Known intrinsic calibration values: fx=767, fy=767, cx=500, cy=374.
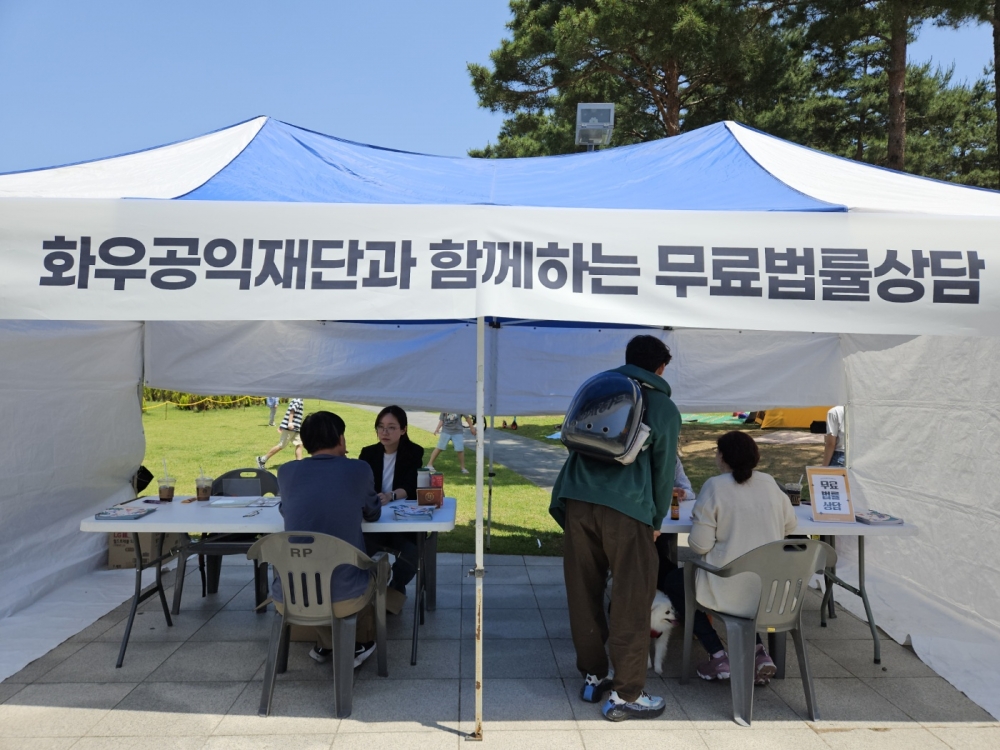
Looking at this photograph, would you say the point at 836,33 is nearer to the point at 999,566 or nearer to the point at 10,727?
the point at 999,566

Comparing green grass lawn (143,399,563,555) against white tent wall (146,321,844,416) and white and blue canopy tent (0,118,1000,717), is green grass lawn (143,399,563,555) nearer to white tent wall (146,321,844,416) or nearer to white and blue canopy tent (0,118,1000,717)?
white tent wall (146,321,844,416)

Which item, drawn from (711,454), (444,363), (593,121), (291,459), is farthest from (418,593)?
(711,454)

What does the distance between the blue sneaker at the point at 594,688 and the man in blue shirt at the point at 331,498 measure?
103 centimetres

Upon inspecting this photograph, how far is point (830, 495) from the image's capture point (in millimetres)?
4059

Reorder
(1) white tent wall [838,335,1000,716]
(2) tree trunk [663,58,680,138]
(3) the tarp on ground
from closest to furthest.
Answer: (1) white tent wall [838,335,1000,716] < (2) tree trunk [663,58,680,138] < (3) the tarp on ground

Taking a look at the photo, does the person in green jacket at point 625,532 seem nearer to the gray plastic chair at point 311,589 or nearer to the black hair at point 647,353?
the black hair at point 647,353

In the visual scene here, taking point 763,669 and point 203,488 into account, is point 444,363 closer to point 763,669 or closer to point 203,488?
point 203,488

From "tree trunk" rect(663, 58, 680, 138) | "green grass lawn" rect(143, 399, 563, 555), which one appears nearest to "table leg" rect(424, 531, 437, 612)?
"green grass lawn" rect(143, 399, 563, 555)

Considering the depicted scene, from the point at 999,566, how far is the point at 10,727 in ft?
16.2

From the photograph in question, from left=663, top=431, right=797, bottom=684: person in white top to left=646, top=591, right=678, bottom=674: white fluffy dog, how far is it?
0.65ft

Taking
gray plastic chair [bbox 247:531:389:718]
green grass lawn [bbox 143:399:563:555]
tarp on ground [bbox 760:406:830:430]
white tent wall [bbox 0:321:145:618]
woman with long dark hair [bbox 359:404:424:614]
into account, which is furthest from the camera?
tarp on ground [bbox 760:406:830:430]

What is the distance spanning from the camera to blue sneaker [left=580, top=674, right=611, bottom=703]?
11.0 feet

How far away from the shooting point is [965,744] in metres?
3.07

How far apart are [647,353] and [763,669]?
1585mm
